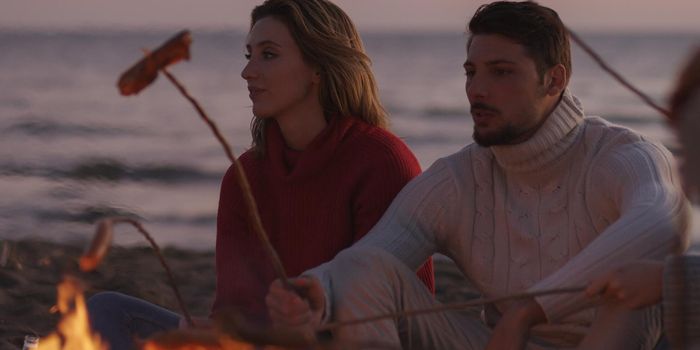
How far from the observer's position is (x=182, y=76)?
26844 mm

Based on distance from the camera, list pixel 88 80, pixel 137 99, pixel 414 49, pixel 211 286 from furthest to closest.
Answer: pixel 414 49 → pixel 88 80 → pixel 137 99 → pixel 211 286

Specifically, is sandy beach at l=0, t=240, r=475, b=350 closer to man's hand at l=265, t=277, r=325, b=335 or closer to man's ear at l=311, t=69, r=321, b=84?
man's ear at l=311, t=69, r=321, b=84

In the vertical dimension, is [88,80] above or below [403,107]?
above

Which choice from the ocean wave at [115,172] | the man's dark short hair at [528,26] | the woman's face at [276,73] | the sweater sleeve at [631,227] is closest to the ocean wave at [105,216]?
the ocean wave at [115,172]

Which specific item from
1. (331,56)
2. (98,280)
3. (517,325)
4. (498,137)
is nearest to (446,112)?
(98,280)

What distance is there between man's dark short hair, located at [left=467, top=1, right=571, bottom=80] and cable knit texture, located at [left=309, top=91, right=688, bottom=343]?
0.14 m

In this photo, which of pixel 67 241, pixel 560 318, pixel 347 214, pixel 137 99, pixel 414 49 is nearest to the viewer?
pixel 560 318

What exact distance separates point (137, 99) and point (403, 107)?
14.4 feet

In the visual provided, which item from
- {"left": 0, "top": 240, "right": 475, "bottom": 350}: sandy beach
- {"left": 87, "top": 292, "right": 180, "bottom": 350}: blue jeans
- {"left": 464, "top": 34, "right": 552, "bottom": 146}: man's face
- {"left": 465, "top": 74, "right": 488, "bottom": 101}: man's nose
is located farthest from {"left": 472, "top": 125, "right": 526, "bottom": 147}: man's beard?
{"left": 0, "top": 240, "right": 475, "bottom": 350}: sandy beach

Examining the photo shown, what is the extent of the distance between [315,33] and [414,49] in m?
34.1

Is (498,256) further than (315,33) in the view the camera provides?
No

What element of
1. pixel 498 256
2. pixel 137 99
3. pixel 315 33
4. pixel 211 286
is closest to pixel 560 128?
pixel 498 256

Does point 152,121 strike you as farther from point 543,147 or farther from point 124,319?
point 543,147

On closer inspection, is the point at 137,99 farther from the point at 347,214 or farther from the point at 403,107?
the point at 347,214
